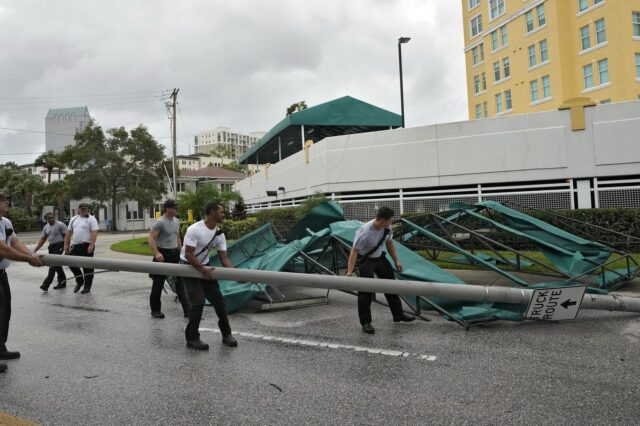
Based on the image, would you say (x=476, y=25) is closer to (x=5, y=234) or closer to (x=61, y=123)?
(x=5, y=234)

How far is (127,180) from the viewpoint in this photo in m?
52.9

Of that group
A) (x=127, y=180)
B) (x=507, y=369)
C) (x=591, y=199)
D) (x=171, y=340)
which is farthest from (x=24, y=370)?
(x=127, y=180)

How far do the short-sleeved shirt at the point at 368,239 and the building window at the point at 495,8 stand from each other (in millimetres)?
45880

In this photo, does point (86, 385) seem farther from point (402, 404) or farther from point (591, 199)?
point (591, 199)

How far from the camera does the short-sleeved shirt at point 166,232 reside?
7758mm

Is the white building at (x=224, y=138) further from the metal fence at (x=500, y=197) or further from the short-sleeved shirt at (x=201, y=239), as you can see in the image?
the short-sleeved shirt at (x=201, y=239)

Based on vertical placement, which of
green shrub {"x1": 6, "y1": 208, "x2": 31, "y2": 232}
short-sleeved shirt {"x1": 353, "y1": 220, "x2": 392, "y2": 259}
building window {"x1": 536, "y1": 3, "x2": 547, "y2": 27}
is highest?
building window {"x1": 536, "y1": 3, "x2": 547, "y2": 27}

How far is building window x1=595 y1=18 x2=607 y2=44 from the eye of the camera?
35.1 metres

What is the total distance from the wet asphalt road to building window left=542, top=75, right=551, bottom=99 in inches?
1481

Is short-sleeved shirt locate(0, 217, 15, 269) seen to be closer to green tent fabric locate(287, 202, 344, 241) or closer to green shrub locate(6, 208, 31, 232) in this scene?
green tent fabric locate(287, 202, 344, 241)

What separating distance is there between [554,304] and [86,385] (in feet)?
13.8

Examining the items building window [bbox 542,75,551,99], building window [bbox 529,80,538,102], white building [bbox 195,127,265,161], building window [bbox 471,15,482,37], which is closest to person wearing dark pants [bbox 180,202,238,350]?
building window [bbox 542,75,551,99]

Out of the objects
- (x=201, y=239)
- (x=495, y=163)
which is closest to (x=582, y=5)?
(x=495, y=163)

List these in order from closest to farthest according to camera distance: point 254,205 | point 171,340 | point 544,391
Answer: point 544,391 < point 171,340 < point 254,205
